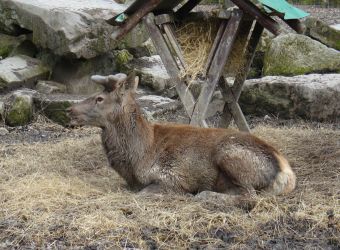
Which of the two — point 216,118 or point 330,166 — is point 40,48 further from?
point 330,166

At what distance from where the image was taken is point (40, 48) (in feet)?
43.5

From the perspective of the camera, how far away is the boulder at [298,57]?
13453 millimetres

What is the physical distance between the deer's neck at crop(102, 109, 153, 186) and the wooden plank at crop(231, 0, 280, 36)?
200 centimetres

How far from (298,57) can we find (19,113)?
19.4 ft

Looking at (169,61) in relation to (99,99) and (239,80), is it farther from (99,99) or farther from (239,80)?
(99,99)

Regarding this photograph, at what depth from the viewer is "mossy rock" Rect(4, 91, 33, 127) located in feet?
37.8

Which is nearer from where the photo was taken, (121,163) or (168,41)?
(121,163)

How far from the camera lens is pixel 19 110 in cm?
1155

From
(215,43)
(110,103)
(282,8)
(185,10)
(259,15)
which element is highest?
(282,8)

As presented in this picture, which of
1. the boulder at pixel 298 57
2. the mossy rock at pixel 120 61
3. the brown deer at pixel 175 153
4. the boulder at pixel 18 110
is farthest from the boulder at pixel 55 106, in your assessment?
the boulder at pixel 298 57

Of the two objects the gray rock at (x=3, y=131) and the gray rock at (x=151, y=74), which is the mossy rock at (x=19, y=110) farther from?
the gray rock at (x=151, y=74)

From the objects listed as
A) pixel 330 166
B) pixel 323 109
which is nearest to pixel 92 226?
pixel 330 166

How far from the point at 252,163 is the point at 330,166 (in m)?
1.60

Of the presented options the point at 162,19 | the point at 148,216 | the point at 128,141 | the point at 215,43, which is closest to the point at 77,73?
the point at 162,19
